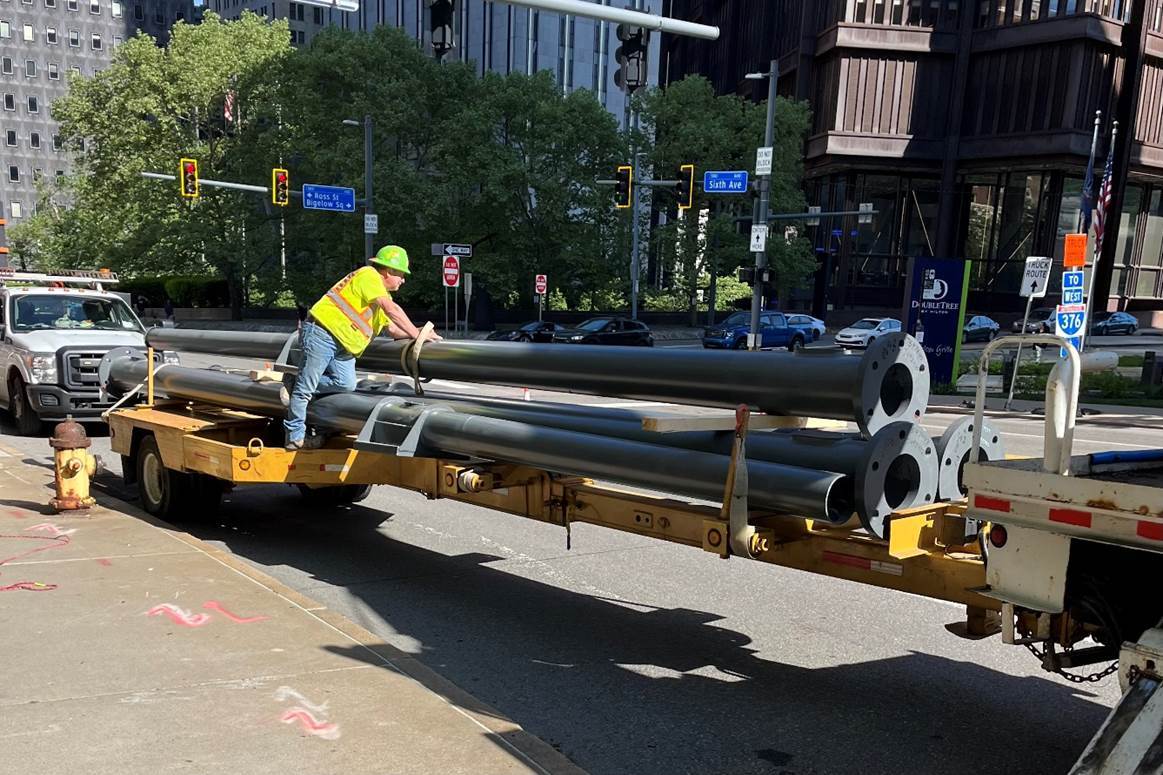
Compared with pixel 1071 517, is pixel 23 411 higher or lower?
lower

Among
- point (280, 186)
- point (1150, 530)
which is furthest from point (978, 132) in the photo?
point (1150, 530)

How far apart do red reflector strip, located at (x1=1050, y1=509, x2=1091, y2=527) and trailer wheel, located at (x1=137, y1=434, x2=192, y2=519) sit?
6.67 metres

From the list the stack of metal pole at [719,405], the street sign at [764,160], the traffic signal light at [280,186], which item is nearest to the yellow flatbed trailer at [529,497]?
the stack of metal pole at [719,405]

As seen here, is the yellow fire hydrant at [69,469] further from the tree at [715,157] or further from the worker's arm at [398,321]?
the tree at [715,157]

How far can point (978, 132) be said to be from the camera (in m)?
50.7

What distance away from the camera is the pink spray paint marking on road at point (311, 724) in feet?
12.8

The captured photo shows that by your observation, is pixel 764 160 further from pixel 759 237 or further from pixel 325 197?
pixel 325 197

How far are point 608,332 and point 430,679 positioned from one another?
102 feet

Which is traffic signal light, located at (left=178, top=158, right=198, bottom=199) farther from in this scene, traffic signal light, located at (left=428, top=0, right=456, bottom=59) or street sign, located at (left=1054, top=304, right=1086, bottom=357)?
street sign, located at (left=1054, top=304, right=1086, bottom=357)

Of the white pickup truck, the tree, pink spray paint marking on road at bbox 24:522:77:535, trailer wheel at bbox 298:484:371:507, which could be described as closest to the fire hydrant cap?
pink spray paint marking on road at bbox 24:522:77:535

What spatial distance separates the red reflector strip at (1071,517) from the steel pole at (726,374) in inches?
37.2

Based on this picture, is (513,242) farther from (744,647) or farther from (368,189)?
(744,647)

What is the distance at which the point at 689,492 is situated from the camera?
439cm

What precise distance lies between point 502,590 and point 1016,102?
5197cm
